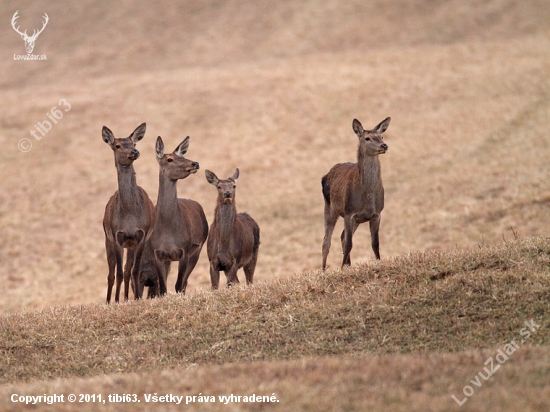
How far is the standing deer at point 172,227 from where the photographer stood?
14.7m

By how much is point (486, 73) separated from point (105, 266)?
23488 millimetres

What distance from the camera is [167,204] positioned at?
49.1ft

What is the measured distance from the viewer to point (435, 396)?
7480 mm

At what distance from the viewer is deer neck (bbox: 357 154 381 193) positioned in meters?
14.4

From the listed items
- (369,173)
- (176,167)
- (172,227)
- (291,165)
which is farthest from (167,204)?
(291,165)

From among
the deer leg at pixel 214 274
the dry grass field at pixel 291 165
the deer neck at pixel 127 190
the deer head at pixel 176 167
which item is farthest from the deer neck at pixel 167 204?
the dry grass field at pixel 291 165

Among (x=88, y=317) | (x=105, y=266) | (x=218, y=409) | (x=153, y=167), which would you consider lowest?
(x=218, y=409)

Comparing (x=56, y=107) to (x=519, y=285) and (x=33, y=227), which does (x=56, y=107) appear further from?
(x=519, y=285)

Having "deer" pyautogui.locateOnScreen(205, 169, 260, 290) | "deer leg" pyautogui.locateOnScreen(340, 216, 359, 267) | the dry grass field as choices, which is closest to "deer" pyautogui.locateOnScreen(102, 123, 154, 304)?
"deer" pyautogui.locateOnScreen(205, 169, 260, 290)

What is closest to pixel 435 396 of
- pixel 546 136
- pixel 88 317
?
pixel 88 317

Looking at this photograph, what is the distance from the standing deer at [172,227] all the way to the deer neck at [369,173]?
3.04m

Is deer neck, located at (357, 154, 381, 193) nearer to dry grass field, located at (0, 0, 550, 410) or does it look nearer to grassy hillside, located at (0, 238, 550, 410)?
dry grass field, located at (0, 0, 550, 410)

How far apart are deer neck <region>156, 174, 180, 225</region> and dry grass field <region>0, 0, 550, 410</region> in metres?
2.25

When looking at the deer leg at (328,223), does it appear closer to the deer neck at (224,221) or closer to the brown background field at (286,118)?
the deer neck at (224,221)
